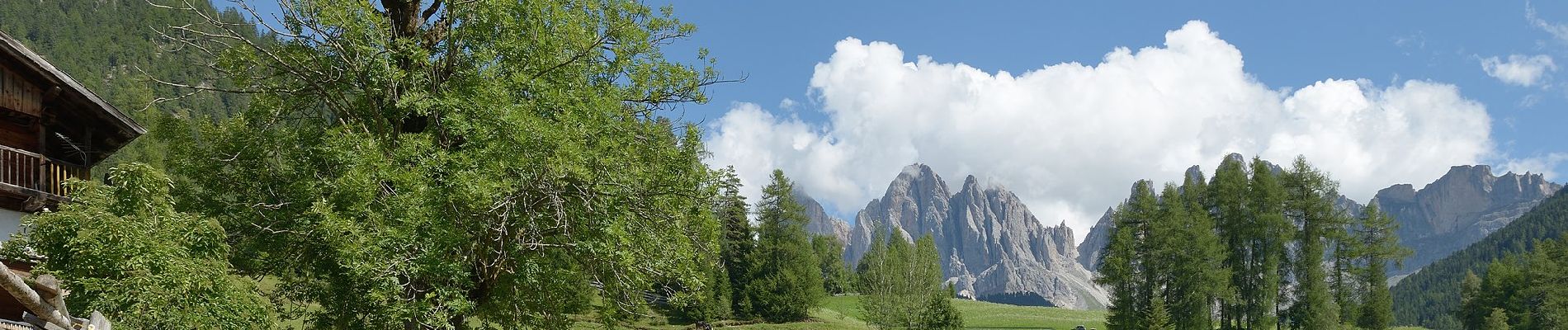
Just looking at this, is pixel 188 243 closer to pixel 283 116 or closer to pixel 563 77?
pixel 283 116

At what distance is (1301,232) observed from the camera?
6050 cm

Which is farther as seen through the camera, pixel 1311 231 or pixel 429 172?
pixel 1311 231

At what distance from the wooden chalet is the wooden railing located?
0.02m

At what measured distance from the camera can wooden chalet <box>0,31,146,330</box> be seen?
65.2 feet

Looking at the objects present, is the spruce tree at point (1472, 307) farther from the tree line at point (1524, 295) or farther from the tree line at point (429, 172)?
the tree line at point (429, 172)

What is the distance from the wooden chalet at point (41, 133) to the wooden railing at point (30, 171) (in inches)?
0.6

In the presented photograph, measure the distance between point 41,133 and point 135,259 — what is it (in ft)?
36.9

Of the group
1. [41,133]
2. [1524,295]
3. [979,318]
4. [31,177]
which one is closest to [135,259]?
[31,177]

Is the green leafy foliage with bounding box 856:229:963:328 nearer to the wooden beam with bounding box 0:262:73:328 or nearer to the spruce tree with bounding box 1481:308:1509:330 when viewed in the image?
the spruce tree with bounding box 1481:308:1509:330

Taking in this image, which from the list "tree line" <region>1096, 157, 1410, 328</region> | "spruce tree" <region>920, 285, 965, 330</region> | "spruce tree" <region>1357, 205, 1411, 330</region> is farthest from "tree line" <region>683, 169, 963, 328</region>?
"spruce tree" <region>1357, 205, 1411, 330</region>

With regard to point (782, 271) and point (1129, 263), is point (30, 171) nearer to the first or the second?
point (782, 271)

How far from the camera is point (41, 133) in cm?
2148

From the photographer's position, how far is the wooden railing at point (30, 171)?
19.5 meters

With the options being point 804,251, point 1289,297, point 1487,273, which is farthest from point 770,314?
point 1487,273
